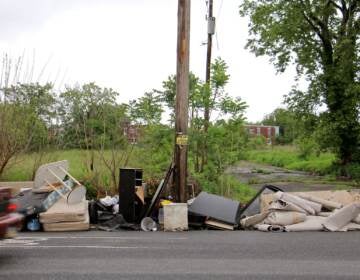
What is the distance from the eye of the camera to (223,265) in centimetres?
816

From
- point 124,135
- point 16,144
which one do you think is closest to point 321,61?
point 124,135

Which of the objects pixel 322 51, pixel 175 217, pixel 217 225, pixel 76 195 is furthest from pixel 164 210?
pixel 322 51


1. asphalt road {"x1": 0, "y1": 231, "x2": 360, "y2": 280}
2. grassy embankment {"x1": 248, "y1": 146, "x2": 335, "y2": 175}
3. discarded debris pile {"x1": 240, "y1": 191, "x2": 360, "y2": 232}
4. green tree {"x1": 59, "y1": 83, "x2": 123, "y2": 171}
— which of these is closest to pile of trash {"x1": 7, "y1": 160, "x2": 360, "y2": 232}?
discarded debris pile {"x1": 240, "y1": 191, "x2": 360, "y2": 232}

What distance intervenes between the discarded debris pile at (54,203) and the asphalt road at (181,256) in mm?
509

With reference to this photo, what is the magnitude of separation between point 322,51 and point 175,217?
74.7ft

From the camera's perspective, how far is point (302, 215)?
12.9 m

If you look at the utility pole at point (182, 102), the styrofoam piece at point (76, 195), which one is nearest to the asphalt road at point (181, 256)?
the styrofoam piece at point (76, 195)

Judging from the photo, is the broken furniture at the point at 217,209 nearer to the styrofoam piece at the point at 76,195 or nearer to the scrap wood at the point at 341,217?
the scrap wood at the point at 341,217

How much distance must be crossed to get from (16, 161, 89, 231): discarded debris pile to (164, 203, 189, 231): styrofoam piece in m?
Answer: 1.80

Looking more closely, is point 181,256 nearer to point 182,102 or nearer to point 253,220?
point 253,220

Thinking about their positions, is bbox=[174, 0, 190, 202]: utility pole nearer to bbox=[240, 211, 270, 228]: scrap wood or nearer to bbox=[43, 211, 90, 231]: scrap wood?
bbox=[240, 211, 270, 228]: scrap wood

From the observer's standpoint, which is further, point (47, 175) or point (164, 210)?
point (47, 175)

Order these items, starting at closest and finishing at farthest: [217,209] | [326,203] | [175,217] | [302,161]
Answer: [175,217], [217,209], [326,203], [302,161]

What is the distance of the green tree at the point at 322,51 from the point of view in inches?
1201
